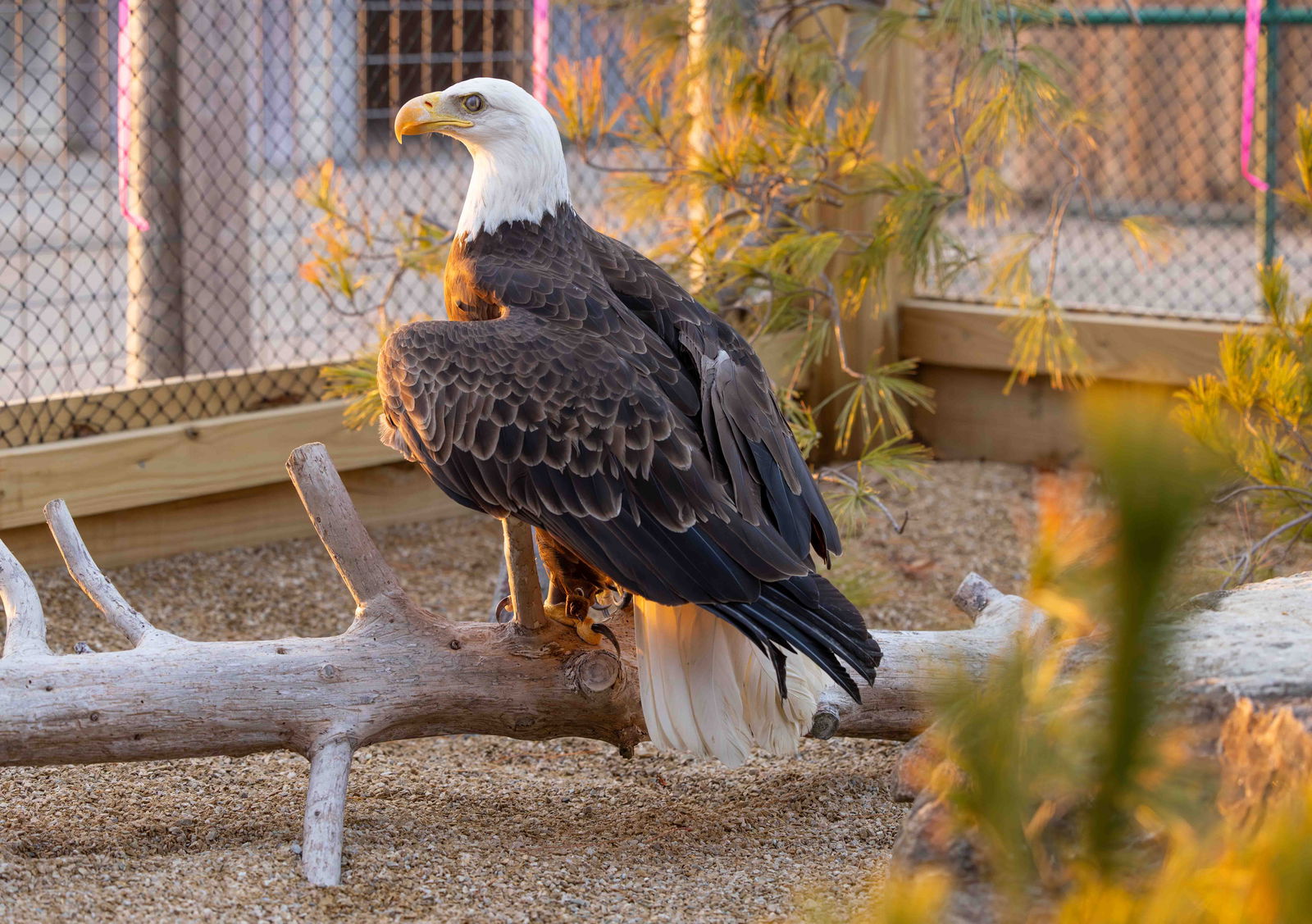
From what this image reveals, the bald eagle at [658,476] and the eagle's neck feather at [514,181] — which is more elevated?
the eagle's neck feather at [514,181]

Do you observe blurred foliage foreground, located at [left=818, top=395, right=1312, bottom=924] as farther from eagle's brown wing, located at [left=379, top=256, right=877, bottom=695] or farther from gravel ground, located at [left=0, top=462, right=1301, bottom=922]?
eagle's brown wing, located at [left=379, top=256, right=877, bottom=695]

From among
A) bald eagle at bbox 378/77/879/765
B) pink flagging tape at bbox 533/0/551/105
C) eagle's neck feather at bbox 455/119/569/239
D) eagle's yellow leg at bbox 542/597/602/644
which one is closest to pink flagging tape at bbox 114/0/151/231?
pink flagging tape at bbox 533/0/551/105

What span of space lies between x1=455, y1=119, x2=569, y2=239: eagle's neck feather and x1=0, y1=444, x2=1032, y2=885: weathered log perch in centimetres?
46

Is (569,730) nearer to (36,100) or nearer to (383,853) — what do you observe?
(383,853)

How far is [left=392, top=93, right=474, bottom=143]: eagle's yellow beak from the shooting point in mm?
2279

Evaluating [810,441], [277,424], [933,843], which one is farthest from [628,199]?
[933,843]

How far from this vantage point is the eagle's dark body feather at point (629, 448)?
1833 mm

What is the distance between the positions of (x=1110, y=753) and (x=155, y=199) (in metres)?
3.48

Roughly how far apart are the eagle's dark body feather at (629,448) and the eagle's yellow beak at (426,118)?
0.26 meters

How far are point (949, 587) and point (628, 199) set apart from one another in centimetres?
123

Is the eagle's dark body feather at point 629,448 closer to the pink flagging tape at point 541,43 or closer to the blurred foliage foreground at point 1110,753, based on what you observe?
the blurred foliage foreground at point 1110,753

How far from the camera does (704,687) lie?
6.36 ft

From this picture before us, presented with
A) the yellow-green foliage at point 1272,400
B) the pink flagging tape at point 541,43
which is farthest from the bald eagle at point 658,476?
the pink flagging tape at point 541,43

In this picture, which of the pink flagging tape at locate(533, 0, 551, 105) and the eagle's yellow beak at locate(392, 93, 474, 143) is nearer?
the eagle's yellow beak at locate(392, 93, 474, 143)
